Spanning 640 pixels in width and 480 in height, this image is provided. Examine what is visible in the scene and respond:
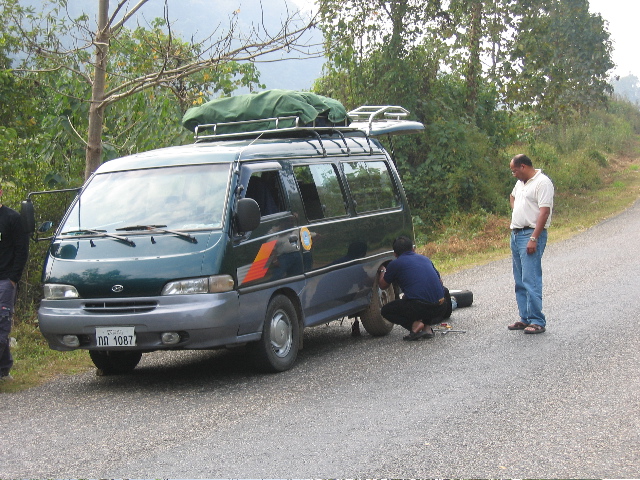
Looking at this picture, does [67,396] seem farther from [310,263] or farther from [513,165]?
[513,165]

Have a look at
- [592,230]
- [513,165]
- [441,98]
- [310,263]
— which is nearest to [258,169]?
[310,263]

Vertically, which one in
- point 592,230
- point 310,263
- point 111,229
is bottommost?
point 592,230

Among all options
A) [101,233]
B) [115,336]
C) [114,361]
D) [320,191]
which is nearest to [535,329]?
[320,191]

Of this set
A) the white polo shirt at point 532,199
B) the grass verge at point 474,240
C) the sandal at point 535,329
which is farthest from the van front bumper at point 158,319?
the white polo shirt at point 532,199

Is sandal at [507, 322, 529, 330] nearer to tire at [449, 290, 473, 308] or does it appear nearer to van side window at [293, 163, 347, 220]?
tire at [449, 290, 473, 308]

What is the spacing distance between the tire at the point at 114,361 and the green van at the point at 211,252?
0.01m

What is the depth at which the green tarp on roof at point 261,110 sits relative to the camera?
952cm

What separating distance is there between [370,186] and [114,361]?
362 cm

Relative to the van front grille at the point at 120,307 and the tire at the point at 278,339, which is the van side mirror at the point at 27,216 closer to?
the van front grille at the point at 120,307

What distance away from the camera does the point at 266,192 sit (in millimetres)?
8367

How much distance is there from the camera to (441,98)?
75.2 feet

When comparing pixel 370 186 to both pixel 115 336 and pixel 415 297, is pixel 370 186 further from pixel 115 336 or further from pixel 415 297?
pixel 115 336

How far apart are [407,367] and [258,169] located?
7.44 ft

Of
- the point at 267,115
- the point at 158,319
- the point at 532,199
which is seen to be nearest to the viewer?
the point at 158,319
